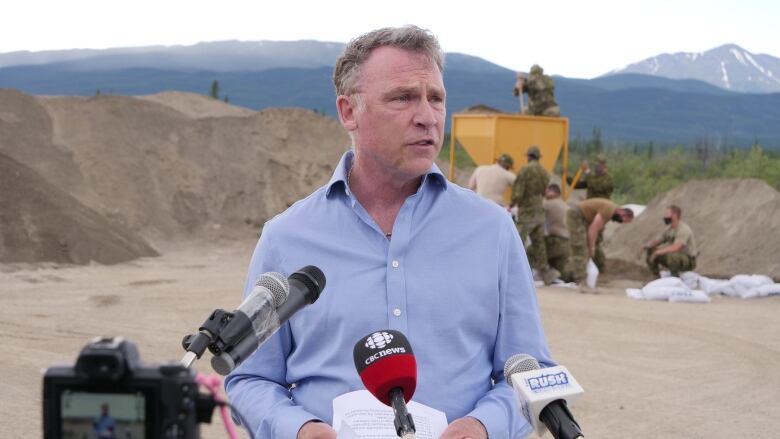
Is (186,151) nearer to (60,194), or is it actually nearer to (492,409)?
(60,194)

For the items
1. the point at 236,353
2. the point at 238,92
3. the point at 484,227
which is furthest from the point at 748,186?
the point at 238,92

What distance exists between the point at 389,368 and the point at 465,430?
75 cm

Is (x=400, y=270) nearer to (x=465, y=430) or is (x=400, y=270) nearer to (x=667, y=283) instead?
(x=465, y=430)

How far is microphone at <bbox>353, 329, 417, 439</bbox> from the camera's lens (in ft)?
7.27

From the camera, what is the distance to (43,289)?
44.2ft

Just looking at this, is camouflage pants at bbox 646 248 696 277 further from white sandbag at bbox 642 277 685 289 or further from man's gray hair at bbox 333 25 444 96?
Result: man's gray hair at bbox 333 25 444 96

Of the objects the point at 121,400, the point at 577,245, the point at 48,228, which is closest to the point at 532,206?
the point at 577,245

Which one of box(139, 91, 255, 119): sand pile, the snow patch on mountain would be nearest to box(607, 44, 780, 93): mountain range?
the snow patch on mountain

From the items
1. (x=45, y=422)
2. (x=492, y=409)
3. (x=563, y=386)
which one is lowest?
(x=492, y=409)

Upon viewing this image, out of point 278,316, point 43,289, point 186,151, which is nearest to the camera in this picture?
point 278,316

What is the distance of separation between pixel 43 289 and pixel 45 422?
12.5 m

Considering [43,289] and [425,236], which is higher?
[425,236]

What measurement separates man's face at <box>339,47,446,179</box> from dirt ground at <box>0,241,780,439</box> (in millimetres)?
4231

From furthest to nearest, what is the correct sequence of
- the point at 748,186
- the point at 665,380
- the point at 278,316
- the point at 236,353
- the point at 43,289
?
1. the point at 748,186
2. the point at 43,289
3. the point at 665,380
4. the point at 278,316
5. the point at 236,353
